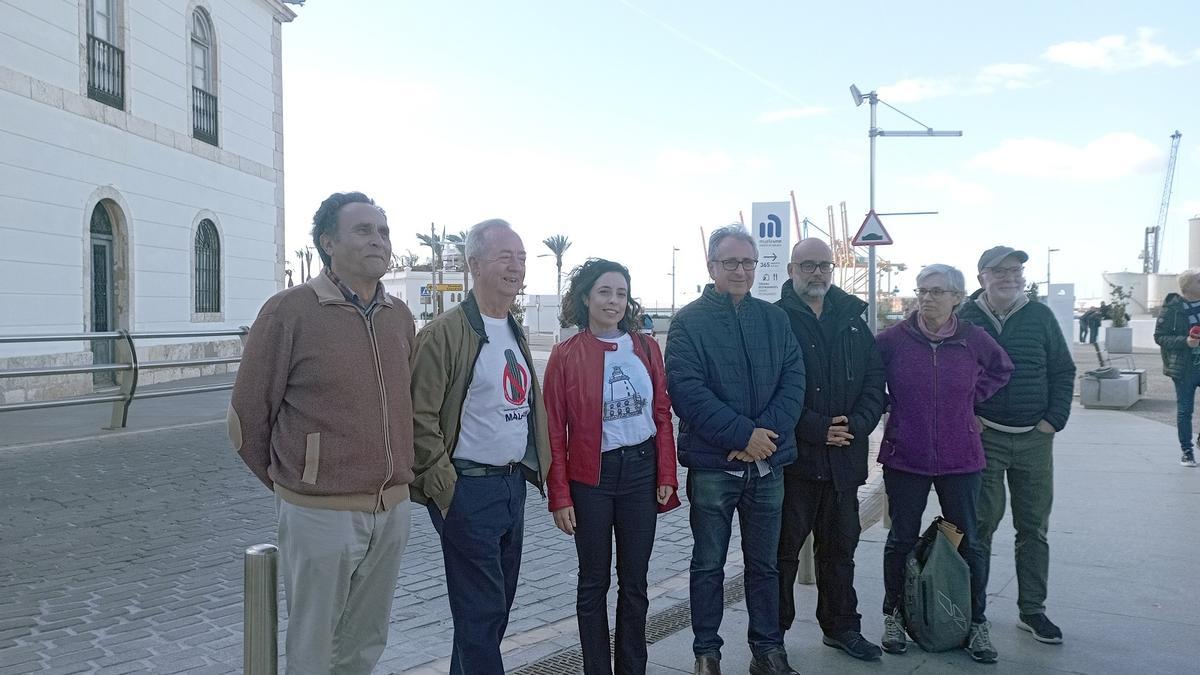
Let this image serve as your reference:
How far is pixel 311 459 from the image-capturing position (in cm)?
279

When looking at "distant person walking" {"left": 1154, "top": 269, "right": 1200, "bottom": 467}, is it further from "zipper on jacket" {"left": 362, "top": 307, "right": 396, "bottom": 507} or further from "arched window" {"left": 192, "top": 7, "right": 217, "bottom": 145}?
"arched window" {"left": 192, "top": 7, "right": 217, "bottom": 145}

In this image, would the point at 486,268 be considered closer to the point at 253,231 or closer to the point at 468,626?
the point at 468,626

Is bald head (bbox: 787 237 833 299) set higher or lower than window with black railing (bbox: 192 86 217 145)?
lower

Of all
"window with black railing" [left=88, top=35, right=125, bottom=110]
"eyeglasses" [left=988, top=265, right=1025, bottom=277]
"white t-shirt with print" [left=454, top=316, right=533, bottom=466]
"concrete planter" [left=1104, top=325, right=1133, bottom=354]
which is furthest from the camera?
"concrete planter" [left=1104, top=325, right=1133, bottom=354]

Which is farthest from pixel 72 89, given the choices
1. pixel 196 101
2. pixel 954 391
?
pixel 954 391

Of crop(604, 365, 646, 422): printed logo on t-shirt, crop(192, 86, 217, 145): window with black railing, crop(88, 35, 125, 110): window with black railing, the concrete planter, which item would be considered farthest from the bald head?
the concrete planter

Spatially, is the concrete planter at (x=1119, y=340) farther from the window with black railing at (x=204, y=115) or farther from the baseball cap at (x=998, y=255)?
the baseball cap at (x=998, y=255)

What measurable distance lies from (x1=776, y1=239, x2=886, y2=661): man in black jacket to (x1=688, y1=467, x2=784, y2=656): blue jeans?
0.30 meters

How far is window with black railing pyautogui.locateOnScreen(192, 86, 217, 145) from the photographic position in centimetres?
1859

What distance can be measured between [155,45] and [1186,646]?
18425 mm

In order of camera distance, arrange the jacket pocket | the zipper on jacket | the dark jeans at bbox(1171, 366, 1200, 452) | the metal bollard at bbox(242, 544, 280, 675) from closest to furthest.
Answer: the metal bollard at bbox(242, 544, 280, 675), the jacket pocket, the zipper on jacket, the dark jeans at bbox(1171, 366, 1200, 452)

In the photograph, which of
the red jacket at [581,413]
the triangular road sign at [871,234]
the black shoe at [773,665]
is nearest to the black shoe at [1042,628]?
the black shoe at [773,665]

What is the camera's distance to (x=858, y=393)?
4.30 meters

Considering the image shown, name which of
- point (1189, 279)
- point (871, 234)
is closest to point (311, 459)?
point (1189, 279)
